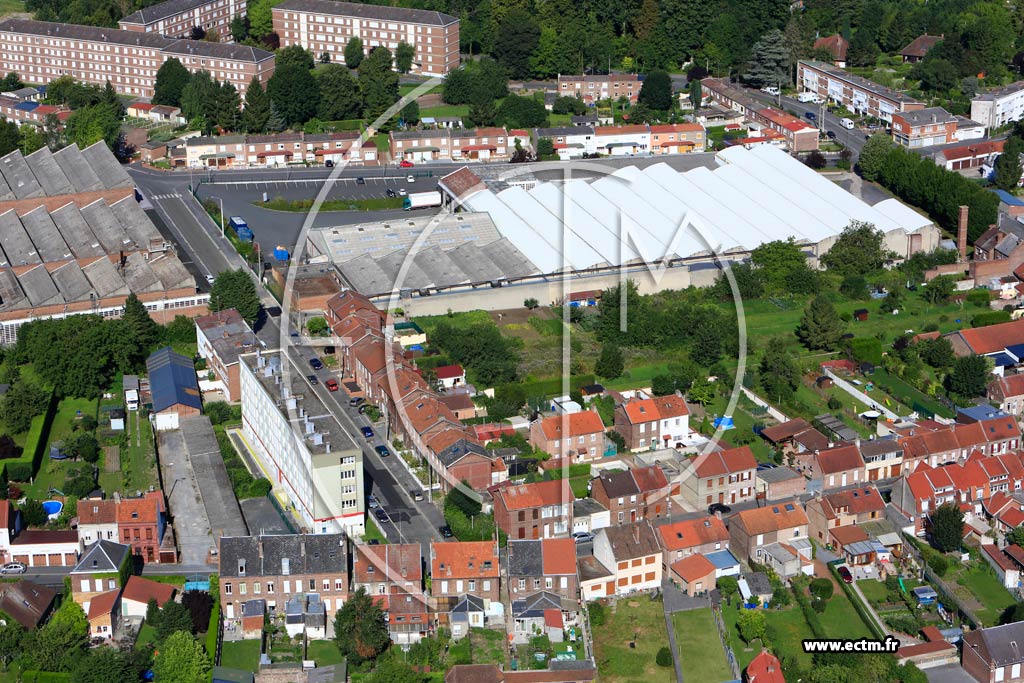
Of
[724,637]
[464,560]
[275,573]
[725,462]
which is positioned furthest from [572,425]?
[275,573]

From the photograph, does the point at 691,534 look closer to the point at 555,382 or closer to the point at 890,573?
the point at 890,573

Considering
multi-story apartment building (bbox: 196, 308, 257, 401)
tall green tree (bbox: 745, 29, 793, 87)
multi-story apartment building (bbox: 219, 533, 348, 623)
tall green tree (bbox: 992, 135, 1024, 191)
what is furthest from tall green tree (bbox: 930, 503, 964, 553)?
tall green tree (bbox: 745, 29, 793, 87)

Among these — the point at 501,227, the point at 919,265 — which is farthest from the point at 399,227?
the point at 919,265

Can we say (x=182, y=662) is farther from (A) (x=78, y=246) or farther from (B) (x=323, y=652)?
(A) (x=78, y=246)

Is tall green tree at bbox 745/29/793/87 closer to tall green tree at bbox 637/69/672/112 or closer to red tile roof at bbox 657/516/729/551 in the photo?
tall green tree at bbox 637/69/672/112

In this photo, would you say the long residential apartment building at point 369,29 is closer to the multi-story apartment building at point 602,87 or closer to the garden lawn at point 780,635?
the multi-story apartment building at point 602,87

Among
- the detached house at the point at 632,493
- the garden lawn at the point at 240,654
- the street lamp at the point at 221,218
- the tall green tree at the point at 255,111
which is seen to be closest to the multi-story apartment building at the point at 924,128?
the tall green tree at the point at 255,111
